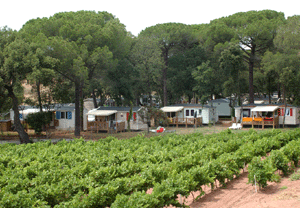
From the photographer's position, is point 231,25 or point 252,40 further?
point 231,25

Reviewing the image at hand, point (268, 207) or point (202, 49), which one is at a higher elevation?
point (202, 49)

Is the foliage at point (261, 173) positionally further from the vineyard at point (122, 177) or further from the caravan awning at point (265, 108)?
the caravan awning at point (265, 108)

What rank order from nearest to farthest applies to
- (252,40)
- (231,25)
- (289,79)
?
(289,79)
(252,40)
(231,25)

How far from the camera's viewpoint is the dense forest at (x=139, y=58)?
65.9ft

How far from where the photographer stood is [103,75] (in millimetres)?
30969

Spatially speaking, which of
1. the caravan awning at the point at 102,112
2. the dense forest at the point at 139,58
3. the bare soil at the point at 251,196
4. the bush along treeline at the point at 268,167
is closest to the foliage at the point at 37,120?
the dense forest at the point at 139,58

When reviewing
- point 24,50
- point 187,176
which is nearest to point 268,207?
point 187,176

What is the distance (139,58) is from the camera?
32.8 m

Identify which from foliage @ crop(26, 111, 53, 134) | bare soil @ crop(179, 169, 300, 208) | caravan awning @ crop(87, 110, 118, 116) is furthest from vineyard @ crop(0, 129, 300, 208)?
caravan awning @ crop(87, 110, 118, 116)

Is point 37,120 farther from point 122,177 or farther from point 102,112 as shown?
point 122,177

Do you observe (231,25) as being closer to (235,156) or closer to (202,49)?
(202,49)

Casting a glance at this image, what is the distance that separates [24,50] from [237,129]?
19.2 m

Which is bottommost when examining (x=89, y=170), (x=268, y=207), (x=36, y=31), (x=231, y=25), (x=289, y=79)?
(x=268, y=207)

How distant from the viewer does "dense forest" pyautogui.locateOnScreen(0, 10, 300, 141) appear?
65.9ft
